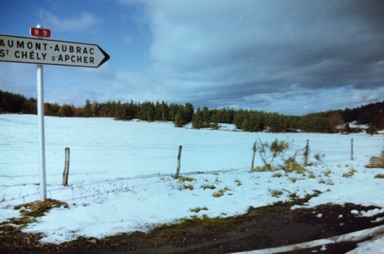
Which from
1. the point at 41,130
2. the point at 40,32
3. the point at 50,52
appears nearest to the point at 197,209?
the point at 41,130

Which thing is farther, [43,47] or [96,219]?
[43,47]

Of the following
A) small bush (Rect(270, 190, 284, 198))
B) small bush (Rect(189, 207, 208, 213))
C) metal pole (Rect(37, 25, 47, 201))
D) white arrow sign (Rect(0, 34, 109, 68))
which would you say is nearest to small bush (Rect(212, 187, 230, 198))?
small bush (Rect(189, 207, 208, 213))

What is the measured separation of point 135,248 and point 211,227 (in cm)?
148

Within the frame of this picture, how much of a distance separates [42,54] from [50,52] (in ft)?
0.56

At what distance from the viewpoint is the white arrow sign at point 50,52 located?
536cm

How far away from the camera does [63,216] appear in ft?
16.7

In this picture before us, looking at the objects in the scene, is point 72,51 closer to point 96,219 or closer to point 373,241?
point 96,219

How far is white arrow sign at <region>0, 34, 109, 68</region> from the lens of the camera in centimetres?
536

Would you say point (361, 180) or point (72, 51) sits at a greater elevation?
point (72, 51)

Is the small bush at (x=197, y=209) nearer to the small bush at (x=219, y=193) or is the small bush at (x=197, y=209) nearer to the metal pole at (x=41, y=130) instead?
the small bush at (x=219, y=193)

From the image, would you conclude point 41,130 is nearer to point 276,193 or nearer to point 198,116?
point 276,193

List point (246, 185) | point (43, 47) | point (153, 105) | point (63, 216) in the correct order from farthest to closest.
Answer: point (153, 105) → point (246, 185) → point (43, 47) → point (63, 216)

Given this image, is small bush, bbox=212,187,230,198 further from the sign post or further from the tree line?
the tree line

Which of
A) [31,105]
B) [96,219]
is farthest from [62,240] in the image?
[31,105]
